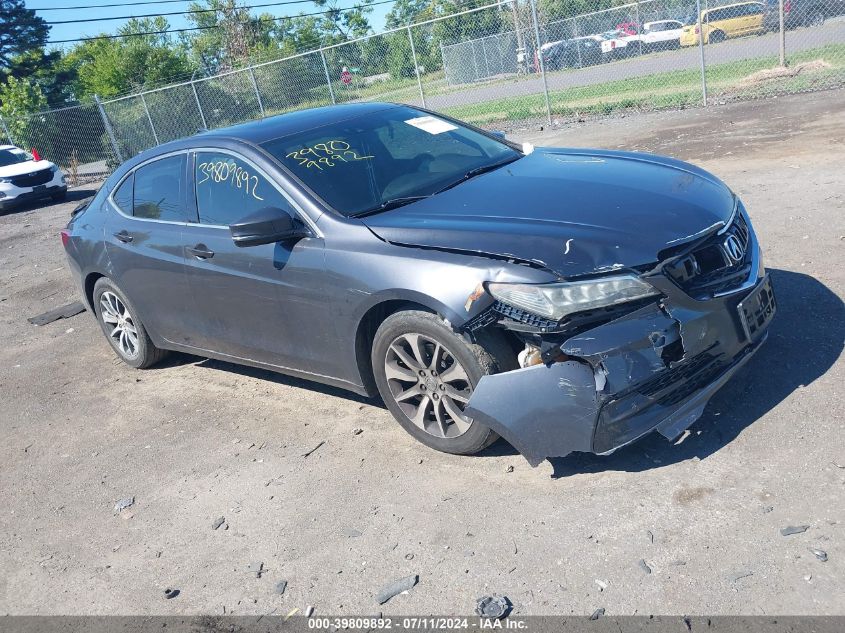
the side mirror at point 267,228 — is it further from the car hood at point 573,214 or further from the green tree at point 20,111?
the green tree at point 20,111

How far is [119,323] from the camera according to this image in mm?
6500

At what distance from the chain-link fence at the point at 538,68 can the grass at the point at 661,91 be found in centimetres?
5

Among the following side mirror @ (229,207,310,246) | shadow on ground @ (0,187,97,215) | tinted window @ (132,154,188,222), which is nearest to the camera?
side mirror @ (229,207,310,246)

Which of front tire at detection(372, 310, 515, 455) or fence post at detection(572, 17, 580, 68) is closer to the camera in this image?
Result: front tire at detection(372, 310, 515, 455)

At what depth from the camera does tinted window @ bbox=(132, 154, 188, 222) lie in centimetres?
541

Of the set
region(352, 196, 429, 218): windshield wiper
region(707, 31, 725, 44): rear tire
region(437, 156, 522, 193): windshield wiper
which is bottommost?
region(707, 31, 725, 44): rear tire

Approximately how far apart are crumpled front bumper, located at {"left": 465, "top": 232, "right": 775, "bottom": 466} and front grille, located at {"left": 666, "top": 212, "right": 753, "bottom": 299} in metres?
0.07

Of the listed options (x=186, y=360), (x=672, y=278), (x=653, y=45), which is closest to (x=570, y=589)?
(x=672, y=278)

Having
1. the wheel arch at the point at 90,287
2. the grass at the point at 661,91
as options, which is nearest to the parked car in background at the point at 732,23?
the grass at the point at 661,91

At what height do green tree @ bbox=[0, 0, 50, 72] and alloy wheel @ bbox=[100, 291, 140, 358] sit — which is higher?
green tree @ bbox=[0, 0, 50, 72]

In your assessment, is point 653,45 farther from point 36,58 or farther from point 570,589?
point 36,58

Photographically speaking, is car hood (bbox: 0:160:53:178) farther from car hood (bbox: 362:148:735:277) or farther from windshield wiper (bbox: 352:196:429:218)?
car hood (bbox: 362:148:735:277)

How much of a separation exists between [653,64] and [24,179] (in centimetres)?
1562

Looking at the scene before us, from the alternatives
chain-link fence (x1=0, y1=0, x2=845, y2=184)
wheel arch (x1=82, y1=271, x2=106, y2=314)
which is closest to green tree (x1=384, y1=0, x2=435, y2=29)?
chain-link fence (x1=0, y1=0, x2=845, y2=184)
